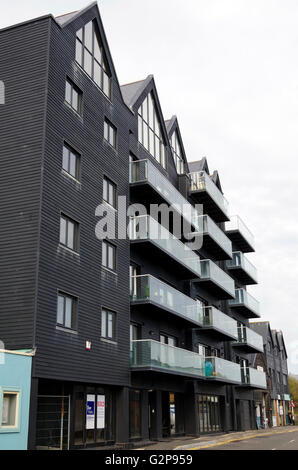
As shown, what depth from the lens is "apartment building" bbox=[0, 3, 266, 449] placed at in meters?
16.6

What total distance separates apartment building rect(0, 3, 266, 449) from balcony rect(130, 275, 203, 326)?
0.24ft

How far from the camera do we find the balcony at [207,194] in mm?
32656

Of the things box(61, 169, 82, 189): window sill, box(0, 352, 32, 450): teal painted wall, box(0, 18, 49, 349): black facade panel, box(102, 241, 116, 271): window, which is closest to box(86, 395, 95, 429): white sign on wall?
box(0, 352, 32, 450): teal painted wall

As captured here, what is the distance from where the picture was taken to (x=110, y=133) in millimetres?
23297

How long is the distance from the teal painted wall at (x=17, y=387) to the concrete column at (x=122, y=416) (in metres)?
6.29

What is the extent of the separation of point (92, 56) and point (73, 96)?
2.99 meters

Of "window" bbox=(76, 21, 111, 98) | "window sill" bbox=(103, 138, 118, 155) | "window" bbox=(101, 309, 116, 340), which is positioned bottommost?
"window" bbox=(101, 309, 116, 340)

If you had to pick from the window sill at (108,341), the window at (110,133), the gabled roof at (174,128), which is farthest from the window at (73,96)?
the gabled roof at (174,128)

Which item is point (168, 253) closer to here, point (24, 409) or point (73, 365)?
point (73, 365)

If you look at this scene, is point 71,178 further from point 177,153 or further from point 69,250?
point 177,153

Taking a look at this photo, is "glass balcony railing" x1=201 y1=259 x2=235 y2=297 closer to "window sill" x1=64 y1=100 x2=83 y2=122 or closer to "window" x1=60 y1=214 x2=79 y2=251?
"window" x1=60 y1=214 x2=79 y2=251

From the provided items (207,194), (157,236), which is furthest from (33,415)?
(207,194)

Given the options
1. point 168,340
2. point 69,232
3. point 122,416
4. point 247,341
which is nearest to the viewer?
point 69,232

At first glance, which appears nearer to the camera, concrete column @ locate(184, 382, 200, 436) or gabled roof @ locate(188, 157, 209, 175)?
concrete column @ locate(184, 382, 200, 436)
